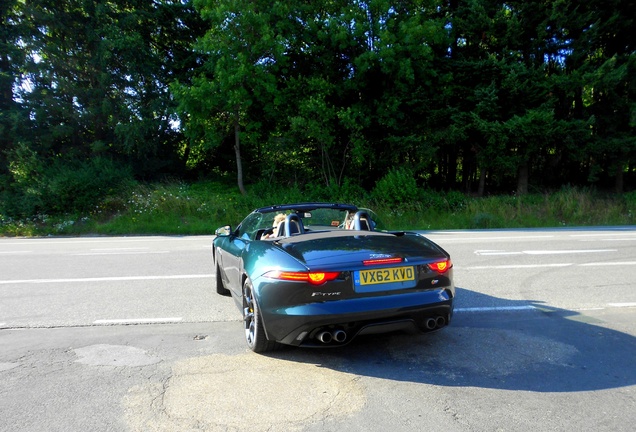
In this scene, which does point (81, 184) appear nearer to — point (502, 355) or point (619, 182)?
point (502, 355)

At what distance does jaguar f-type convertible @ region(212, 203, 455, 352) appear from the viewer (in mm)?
3469

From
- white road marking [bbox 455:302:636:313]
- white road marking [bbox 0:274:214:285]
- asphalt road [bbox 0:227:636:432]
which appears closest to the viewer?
asphalt road [bbox 0:227:636:432]

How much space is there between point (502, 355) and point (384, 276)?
1302mm

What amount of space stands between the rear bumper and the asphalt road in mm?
310

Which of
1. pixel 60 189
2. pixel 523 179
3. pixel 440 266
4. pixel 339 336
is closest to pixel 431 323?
pixel 440 266

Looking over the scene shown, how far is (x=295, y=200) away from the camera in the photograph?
20750 mm

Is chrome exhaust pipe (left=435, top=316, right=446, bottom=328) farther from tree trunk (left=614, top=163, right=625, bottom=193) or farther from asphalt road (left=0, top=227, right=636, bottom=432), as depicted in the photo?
tree trunk (left=614, top=163, right=625, bottom=193)

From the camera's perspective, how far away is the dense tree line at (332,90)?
2011 centimetres

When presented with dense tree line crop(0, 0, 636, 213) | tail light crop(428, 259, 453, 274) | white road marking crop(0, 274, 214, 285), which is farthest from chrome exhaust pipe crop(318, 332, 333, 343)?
dense tree line crop(0, 0, 636, 213)

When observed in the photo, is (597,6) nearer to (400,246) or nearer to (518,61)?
(518,61)

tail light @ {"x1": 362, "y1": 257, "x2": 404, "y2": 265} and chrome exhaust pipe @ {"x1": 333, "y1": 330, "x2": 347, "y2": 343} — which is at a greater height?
tail light @ {"x1": 362, "y1": 257, "x2": 404, "y2": 265}

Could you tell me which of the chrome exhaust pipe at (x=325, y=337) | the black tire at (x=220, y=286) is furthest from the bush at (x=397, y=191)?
the chrome exhaust pipe at (x=325, y=337)

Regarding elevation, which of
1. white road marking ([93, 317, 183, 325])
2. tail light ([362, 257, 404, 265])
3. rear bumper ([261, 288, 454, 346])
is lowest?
white road marking ([93, 317, 183, 325])

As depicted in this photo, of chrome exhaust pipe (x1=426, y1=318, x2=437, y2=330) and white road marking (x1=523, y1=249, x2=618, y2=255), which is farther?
white road marking (x1=523, y1=249, x2=618, y2=255)
